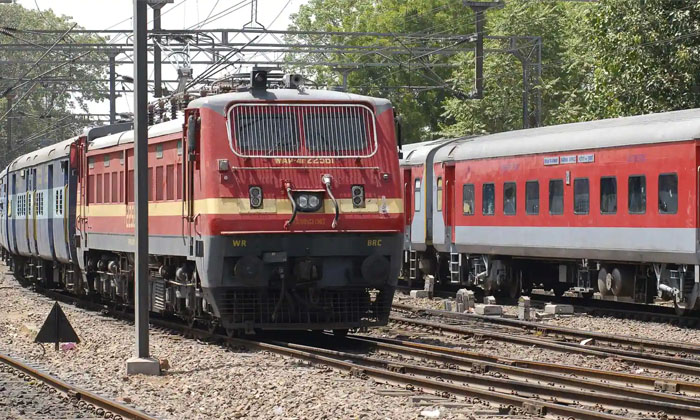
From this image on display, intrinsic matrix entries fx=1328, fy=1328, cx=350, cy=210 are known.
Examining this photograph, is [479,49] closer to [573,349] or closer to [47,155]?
[47,155]

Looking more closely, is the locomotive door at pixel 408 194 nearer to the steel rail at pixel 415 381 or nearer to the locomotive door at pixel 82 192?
the locomotive door at pixel 82 192

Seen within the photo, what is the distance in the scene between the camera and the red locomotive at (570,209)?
20703 mm

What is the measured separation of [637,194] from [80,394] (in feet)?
38.2

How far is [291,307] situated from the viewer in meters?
16.9

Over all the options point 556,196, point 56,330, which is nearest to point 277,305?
point 56,330

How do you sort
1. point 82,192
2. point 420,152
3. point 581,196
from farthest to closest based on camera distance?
point 420,152, point 82,192, point 581,196

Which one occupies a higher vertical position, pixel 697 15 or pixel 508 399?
pixel 697 15

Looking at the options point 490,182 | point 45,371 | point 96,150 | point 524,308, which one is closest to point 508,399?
point 45,371

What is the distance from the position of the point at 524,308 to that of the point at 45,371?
30.1ft

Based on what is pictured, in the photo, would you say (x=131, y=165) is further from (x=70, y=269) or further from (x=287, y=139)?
(x=70, y=269)

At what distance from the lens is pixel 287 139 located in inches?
663

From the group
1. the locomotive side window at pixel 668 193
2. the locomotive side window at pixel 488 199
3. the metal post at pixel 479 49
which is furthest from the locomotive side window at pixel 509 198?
the metal post at pixel 479 49

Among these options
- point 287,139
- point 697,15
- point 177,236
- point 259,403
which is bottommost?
point 259,403

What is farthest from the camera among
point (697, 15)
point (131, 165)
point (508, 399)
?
point (697, 15)
